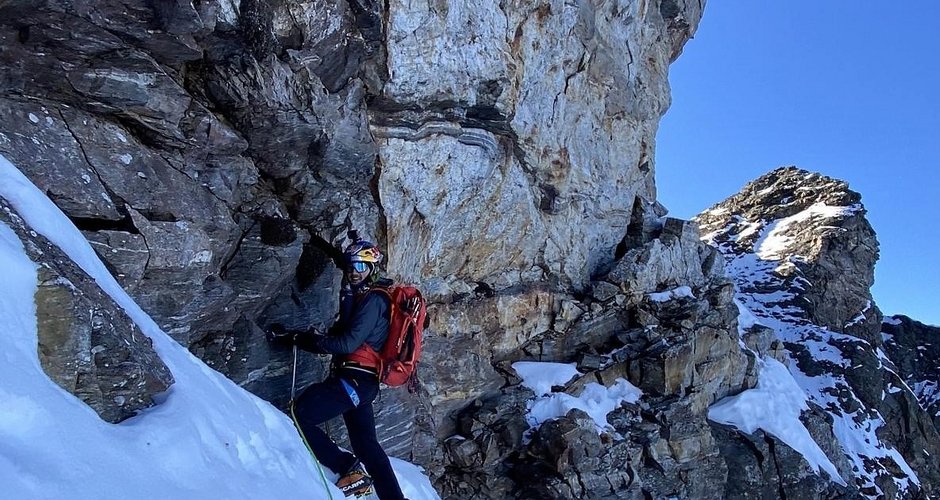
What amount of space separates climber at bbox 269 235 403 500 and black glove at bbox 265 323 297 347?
38cm

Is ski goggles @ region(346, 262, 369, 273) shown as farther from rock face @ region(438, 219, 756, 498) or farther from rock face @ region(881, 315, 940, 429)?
rock face @ region(881, 315, 940, 429)

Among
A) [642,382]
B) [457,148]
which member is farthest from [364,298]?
[642,382]

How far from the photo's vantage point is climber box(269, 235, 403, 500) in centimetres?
649

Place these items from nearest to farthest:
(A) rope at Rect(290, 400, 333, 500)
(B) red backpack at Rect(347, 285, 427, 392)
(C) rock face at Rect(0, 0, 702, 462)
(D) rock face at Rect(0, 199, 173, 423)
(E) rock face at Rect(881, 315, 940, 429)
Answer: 1. (D) rock face at Rect(0, 199, 173, 423)
2. (A) rope at Rect(290, 400, 333, 500)
3. (B) red backpack at Rect(347, 285, 427, 392)
4. (C) rock face at Rect(0, 0, 702, 462)
5. (E) rock face at Rect(881, 315, 940, 429)

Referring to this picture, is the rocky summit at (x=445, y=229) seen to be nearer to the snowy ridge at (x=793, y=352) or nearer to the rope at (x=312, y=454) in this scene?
the snowy ridge at (x=793, y=352)

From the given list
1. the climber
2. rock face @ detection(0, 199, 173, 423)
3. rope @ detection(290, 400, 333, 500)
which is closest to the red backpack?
the climber

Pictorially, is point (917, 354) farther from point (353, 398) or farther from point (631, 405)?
point (353, 398)

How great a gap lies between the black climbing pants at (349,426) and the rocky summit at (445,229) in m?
2.11

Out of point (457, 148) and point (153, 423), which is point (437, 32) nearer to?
point (457, 148)

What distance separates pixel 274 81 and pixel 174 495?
6941 mm

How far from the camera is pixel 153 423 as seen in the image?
4.20 m

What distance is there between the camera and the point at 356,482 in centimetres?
635

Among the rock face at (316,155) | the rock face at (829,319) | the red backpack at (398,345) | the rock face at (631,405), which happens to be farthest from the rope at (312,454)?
the rock face at (829,319)

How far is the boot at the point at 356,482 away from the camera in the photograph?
6.25 m
